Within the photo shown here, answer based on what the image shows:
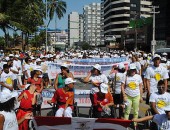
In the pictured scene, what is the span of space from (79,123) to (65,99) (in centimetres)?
183

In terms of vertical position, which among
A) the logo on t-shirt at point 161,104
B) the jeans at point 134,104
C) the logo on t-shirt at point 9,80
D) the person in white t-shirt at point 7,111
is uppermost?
the person in white t-shirt at point 7,111

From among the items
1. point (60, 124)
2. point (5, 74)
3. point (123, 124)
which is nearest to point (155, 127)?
point (123, 124)

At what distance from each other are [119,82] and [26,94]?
12.0ft

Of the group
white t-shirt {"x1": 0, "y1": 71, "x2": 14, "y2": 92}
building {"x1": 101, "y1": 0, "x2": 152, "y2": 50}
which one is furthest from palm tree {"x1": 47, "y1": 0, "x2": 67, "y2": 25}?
white t-shirt {"x1": 0, "y1": 71, "x2": 14, "y2": 92}

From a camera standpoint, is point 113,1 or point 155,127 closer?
point 155,127

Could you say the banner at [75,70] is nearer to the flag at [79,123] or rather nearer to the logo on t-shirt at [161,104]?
the logo on t-shirt at [161,104]

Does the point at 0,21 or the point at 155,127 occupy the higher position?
the point at 0,21

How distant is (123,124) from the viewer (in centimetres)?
577

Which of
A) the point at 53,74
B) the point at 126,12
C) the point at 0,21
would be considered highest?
the point at 126,12

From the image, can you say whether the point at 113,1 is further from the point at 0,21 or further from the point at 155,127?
the point at 155,127

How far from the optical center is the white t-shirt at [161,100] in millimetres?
7242

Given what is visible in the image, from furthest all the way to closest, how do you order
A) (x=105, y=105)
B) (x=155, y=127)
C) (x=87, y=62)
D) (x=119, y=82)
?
(x=87, y=62), (x=119, y=82), (x=105, y=105), (x=155, y=127)

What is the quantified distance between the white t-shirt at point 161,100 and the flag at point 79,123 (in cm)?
171

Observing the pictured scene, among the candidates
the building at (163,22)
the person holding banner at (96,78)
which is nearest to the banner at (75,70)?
the person holding banner at (96,78)
